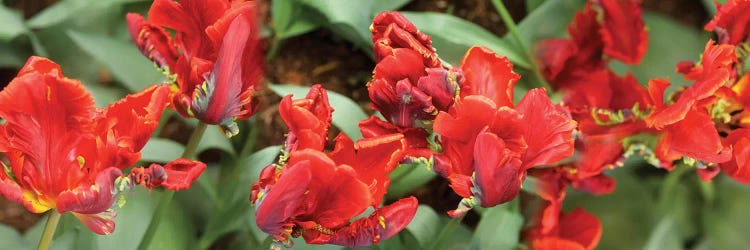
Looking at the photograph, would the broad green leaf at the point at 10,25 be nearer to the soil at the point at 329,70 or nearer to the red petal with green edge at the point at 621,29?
the soil at the point at 329,70

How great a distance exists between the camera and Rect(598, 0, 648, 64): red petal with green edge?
0.68 m

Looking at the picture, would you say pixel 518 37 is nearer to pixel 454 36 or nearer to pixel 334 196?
pixel 454 36

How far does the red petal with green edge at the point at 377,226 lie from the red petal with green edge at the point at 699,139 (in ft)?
0.60

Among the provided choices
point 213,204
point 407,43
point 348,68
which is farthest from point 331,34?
point 407,43

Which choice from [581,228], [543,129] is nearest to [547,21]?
[581,228]

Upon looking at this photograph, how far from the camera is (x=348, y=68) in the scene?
0.74m

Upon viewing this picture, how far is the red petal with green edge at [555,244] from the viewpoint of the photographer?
2.06ft

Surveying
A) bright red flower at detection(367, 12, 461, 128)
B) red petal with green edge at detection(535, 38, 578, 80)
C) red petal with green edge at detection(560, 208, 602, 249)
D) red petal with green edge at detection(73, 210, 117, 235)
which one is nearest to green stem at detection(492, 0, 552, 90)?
red petal with green edge at detection(535, 38, 578, 80)

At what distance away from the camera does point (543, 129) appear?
1.54 ft

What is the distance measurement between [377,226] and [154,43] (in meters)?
0.18

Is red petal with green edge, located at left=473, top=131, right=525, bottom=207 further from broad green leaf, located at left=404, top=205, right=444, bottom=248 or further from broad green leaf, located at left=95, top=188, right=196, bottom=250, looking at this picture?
broad green leaf, located at left=95, top=188, right=196, bottom=250

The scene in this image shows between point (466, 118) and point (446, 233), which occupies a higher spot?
point (466, 118)

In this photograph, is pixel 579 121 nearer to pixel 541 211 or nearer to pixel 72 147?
pixel 541 211

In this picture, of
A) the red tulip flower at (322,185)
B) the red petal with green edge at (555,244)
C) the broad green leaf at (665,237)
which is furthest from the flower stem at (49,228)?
the broad green leaf at (665,237)
